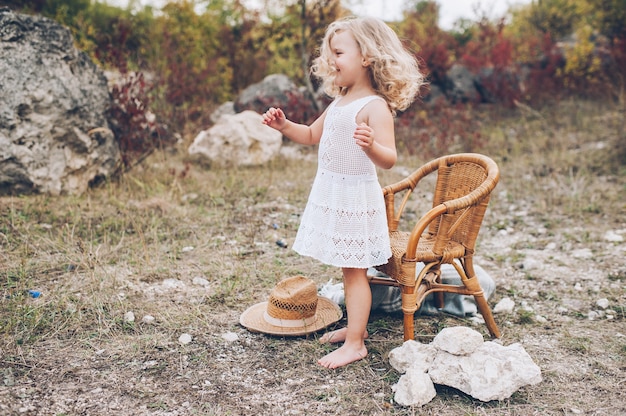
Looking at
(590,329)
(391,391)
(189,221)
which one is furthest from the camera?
(189,221)

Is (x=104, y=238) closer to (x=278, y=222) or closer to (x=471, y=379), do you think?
(x=278, y=222)

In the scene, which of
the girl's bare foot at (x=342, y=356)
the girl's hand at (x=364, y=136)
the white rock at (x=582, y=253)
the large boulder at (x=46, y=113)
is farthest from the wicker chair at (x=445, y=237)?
the large boulder at (x=46, y=113)

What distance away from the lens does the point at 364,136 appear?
242 centimetres

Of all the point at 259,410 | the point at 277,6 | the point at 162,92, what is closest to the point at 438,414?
the point at 259,410

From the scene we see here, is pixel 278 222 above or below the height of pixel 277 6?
below

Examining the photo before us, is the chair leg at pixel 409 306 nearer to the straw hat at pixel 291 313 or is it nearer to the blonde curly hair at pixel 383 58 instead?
the straw hat at pixel 291 313

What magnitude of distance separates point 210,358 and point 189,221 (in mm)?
2210

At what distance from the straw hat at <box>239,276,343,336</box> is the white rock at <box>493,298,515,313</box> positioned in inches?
41.0

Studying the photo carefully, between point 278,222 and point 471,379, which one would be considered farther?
point 278,222

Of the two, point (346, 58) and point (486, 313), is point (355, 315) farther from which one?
point (346, 58)

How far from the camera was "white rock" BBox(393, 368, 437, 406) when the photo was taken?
96.0 inches

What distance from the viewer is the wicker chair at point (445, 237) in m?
2.76

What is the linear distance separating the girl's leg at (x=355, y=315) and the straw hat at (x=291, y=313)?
0.27 metres

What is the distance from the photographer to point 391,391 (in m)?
2.59
